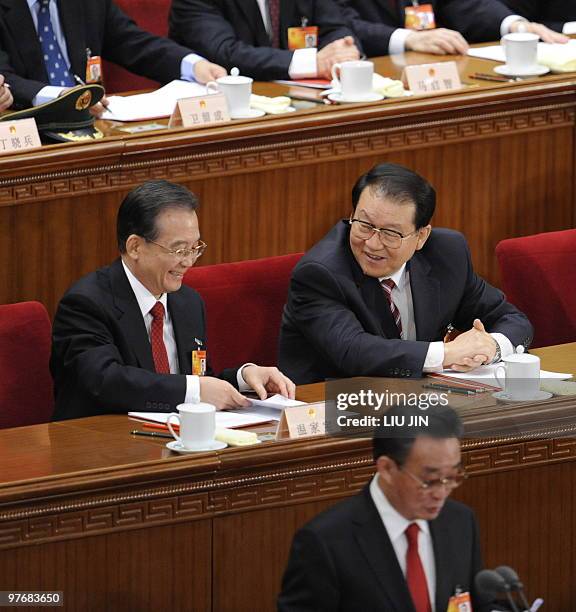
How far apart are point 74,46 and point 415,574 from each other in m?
2.91

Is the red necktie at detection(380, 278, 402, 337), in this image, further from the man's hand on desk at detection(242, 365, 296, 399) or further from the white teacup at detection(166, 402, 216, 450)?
the white teacup at detection(166, 402, 216, 450)

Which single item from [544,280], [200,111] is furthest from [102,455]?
[200,111]

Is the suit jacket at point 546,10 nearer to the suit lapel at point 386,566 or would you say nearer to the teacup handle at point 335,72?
the teacup handle at point 335,72

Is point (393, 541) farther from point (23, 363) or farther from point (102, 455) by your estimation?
point (23, 363)

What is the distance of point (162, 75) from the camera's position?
4926 mm

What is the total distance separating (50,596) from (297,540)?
1.95ft

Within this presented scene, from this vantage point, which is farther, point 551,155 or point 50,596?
point 551,155

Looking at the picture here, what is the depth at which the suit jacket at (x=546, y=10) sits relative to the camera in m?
5.93

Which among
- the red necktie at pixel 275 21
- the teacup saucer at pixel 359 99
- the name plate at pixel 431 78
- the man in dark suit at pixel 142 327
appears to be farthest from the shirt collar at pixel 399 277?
the red necktie at pixel 275 21

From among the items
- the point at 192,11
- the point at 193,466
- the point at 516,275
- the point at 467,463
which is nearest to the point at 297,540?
the point at 193,466

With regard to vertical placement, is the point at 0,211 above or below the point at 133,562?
above

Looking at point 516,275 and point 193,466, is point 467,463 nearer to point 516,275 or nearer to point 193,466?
point 193,466

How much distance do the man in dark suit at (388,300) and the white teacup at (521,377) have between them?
10.1 inches

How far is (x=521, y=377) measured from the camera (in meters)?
3.16
